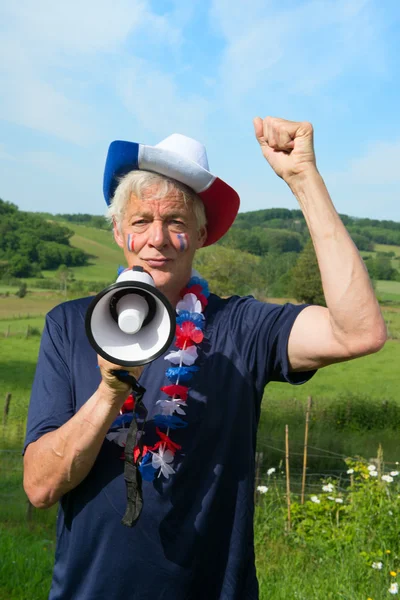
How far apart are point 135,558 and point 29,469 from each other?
429mm

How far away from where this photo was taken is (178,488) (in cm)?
206

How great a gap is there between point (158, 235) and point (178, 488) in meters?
0.83

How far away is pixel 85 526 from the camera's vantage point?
2.06m

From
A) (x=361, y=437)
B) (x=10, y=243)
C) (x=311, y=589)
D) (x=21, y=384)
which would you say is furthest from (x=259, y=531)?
(x=10, y=243)

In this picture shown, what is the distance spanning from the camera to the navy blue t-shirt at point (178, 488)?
203 centimetres

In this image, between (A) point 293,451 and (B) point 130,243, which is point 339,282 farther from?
(A) point 293,451

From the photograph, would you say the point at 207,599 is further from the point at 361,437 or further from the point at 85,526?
the point at 361,437

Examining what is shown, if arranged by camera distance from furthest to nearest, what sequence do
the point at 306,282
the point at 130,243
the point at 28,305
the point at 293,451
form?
the point at 28,305 < the point at 306,282 < the point at 293,451 < the point at 130,243

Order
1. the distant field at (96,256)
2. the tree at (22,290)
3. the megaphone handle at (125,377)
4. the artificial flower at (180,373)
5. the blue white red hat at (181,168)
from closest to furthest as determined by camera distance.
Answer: the megaphone handle at (125,377), the artificial flower at (180,373), the blue white red hat at (181,168), the tree at (22,290), the distant field at (96,256)

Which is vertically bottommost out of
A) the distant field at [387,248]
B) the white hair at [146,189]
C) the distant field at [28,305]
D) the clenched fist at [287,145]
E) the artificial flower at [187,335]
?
the distant field at [28,305]

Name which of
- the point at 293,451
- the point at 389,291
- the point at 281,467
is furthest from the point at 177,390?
the point at 389,291

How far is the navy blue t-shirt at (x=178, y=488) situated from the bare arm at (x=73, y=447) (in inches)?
3.6

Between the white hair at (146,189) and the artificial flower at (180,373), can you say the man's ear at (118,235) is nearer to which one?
the white hair at (146,189)

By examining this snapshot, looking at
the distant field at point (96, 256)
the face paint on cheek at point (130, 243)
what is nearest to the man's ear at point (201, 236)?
the face paint on cheek at point (130, 243)
